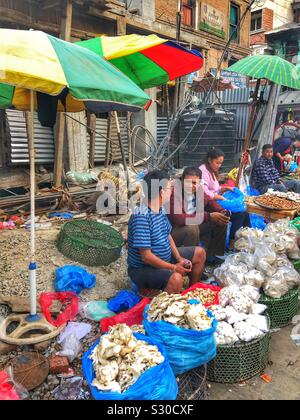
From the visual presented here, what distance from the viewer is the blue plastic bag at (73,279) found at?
3.72 metres

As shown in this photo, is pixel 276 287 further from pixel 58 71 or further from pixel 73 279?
pixel 58 71

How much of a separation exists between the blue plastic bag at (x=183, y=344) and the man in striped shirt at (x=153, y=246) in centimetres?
83

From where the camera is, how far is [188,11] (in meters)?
12.6

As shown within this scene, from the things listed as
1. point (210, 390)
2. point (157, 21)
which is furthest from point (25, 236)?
point (157, 21)

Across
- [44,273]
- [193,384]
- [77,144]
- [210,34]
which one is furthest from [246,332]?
[210,34]

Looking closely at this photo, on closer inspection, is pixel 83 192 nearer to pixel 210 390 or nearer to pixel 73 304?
pixel 73 304

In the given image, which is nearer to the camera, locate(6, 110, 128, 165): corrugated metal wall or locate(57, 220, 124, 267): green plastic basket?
locate(57, 220, 124, 267): green plastic basket

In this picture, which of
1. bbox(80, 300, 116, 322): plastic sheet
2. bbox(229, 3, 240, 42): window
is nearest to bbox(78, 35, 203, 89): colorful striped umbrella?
bbox(80, 300, 116, 322): plastic sheet

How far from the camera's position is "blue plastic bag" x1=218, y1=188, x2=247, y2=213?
492cm

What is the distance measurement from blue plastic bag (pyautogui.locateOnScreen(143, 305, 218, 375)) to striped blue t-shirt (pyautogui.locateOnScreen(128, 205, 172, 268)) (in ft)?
2.98

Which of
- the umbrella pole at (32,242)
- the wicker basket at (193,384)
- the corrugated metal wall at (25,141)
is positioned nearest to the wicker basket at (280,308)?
the wicker basket at (193,384)

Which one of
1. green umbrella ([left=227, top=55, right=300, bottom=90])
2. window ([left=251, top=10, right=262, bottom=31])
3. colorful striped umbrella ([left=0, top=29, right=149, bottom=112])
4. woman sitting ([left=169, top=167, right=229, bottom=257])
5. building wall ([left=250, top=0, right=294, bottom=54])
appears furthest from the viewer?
window ([left=251, top=10, right=262, bottom=31])

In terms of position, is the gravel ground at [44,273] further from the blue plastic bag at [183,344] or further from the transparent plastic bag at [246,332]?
the transparent plastic bag at [246,332]

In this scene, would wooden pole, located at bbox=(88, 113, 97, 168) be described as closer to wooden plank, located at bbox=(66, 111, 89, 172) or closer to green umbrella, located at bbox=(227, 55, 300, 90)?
wooden plank, located at bbox=(66, 111, 89, 172)
